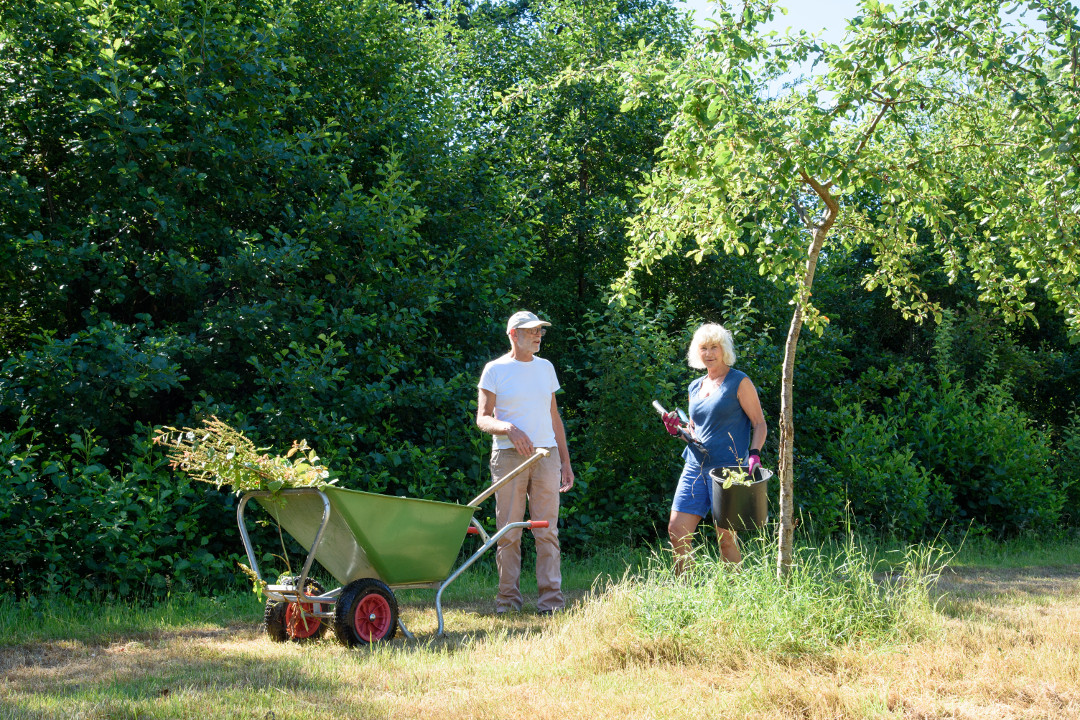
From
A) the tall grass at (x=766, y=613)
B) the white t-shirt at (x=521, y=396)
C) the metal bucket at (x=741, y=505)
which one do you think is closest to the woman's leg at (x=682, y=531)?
the metal bucket at (x=741, y=505)

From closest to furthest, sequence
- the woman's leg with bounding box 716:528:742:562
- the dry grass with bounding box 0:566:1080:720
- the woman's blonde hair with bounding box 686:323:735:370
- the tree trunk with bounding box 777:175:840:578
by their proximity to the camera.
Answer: the dry grass with bounding box 0:566:1080:720 < the tree trunk with bounding box 777:175:840:578 < the woman's leg with bounding box 716:528:742:562 < the woman's blonde hair with bounding box 686:323:735:370

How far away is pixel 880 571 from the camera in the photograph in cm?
721

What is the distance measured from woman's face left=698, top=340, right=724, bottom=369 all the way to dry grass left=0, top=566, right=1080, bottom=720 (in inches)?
59.4

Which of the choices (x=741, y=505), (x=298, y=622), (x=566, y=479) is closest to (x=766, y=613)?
(x=741, y=505)

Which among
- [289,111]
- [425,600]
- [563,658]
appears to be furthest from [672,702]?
[289,111]

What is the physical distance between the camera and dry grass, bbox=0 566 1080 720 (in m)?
3.39

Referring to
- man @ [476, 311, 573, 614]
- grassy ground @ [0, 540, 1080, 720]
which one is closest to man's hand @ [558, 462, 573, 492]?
man @ [476, 311, 573, 614]

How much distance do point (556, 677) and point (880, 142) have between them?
288 cm

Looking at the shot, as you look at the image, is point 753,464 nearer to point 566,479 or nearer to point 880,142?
point 566,479

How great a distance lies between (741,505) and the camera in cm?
487

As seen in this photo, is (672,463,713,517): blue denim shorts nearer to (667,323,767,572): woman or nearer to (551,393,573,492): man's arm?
(667,323,767,572): woman

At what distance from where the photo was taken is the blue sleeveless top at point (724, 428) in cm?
518

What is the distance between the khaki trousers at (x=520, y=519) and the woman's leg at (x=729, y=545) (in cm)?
100

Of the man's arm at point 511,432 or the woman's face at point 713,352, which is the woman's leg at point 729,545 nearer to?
the woman's face at point 713,352
